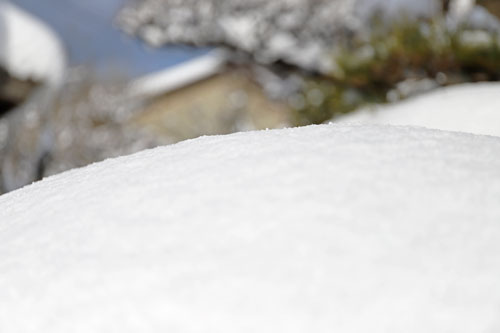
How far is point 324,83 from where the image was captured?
11.5ft

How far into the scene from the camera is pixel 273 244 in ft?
1.85

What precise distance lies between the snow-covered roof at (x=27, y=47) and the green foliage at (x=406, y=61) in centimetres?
171

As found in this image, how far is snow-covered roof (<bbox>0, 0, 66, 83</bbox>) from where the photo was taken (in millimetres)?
3090

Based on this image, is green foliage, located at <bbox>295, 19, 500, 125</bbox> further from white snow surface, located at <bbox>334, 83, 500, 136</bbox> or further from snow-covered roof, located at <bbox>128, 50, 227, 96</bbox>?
snow-covered roof, located at <bbox>128, 50, 227, 96</bbox>

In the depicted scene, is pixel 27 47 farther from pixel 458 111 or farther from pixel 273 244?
pixel 273 244

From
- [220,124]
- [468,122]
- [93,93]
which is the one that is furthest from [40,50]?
[93,93]

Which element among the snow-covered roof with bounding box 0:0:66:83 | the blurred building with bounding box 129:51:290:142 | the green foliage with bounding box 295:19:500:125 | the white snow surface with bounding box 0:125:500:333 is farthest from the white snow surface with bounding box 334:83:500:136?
the blurred building with bounding box 129:51:290:142

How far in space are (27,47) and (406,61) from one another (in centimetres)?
206

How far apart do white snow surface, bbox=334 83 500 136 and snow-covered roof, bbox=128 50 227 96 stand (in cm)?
910

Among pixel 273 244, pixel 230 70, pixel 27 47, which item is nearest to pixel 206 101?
pixel 230 70

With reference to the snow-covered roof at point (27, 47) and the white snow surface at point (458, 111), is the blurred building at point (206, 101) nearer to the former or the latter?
the snow-covered roof at point (27, 47)

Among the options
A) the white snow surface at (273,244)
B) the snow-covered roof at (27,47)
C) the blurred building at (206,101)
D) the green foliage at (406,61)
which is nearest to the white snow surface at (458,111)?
the green foliage at (406,61)

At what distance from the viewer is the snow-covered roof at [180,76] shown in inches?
461

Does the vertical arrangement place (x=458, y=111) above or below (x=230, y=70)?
above
